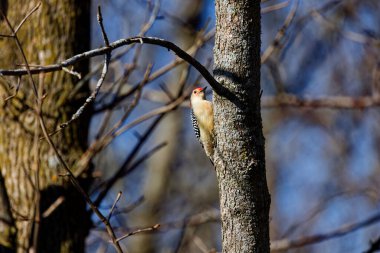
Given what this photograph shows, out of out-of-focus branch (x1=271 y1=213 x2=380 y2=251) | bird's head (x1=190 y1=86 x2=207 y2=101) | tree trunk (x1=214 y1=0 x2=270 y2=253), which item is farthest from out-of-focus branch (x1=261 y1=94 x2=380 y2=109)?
tree trunk (x1=214 y1=0 x2=270 y2=253)

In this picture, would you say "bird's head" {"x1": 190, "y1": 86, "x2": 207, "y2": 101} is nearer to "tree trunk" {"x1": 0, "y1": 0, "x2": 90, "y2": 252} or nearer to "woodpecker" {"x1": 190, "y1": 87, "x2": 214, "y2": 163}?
"woodpecker" {"x1": 190, "y1": 87, "x2": 214, "y2": 163}

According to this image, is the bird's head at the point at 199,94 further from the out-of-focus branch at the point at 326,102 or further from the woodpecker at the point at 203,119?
the out-of-focus branch at the point at 326,102

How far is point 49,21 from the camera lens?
424 cm

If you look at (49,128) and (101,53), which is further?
(49,128)

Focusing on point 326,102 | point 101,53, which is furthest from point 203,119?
point 326,102

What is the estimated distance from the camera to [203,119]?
3.84 metres

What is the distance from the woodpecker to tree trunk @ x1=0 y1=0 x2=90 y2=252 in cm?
81

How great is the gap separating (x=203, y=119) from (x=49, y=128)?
40.8 inches

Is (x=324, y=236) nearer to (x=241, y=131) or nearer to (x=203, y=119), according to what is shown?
(x=203, y=119)

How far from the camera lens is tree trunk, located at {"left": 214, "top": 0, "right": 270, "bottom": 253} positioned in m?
2.64

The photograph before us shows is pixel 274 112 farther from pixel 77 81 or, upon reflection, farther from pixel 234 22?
pixel 234 22

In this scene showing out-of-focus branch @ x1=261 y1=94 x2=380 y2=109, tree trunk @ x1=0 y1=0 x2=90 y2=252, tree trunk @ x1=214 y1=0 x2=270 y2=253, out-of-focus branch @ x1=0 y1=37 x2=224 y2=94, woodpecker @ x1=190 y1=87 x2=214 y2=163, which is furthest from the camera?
out-of-focus branch @ x1=261 y1=94 x2=380 y2=109

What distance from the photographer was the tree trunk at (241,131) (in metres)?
2.64

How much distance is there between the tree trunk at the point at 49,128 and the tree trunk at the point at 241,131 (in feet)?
5.43
